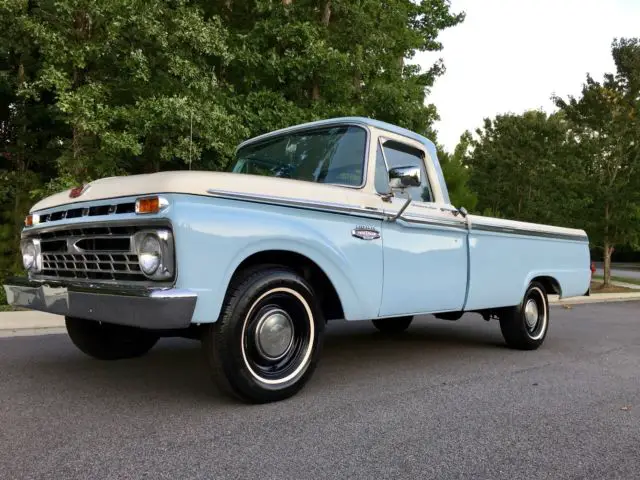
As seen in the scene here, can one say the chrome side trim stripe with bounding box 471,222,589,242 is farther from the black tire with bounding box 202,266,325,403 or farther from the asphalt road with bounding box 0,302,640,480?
the black tire with bounding box 202,266,325,403

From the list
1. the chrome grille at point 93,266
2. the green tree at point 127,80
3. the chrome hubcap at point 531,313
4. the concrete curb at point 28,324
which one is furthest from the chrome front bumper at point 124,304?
the green tree at point 127,80

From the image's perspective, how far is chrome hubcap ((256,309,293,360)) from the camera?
3.57m

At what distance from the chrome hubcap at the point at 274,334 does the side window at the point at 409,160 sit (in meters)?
1.47

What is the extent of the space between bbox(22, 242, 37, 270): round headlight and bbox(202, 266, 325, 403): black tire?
164 cm

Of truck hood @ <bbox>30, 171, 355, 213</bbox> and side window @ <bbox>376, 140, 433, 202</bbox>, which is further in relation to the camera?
side window @ <bbox>376, 140, 433, 202</bbox>

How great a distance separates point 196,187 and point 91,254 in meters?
0.93

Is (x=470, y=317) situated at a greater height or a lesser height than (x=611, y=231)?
lesser

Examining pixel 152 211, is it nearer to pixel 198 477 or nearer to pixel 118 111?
pixel 198 477

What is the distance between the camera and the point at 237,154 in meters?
5.42

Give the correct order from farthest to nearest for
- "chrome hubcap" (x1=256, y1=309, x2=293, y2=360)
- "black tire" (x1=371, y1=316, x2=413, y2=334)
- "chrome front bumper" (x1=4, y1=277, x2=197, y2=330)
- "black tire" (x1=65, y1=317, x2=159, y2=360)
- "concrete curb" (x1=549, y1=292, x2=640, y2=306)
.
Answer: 1. "concrete curb" (x1=549, y1=292, x2=640, y2=306)
2. "black tire" (x1=371, y1=316, x2=413, y2=334)
3. "black tire" (x1=65, y1=317, x2=159, y2=360)
4. "chrome hubcap" (x1=256, y1=309, x2=293, y2=360)
5. "chrome front bumper" (x1=4, y1=277, x2=197, y2=330)

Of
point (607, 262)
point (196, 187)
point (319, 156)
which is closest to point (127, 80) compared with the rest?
point (319, 156)

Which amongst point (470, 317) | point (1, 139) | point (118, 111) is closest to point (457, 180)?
point (470, 317)

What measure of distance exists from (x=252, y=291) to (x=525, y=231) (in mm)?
3582

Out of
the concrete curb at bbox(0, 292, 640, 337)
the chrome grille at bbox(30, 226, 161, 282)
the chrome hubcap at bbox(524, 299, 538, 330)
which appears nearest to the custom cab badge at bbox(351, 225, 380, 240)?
the chrome grille at bbox(30, 226, 161, 282)
